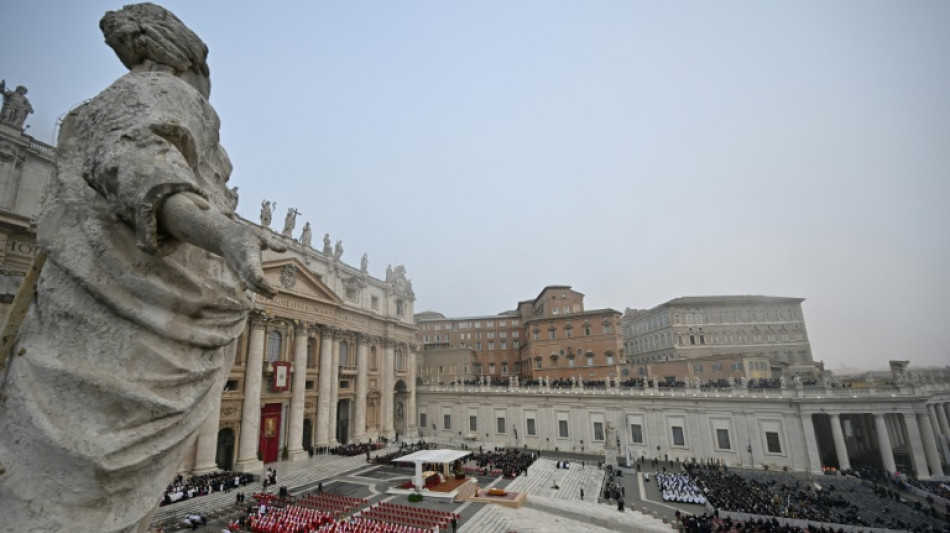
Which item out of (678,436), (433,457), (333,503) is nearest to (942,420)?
(678,436)

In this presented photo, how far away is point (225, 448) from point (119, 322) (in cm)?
2996

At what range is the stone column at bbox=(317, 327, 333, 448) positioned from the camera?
3262cm

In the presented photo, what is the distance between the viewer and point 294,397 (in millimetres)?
29922

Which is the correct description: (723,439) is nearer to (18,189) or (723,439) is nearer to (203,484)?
(203,484)

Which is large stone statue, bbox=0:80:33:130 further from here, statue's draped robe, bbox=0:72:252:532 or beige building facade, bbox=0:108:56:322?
statue's draped robe, bbox=0:72:252:532

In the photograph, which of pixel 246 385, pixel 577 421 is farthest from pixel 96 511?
pixel 577 421

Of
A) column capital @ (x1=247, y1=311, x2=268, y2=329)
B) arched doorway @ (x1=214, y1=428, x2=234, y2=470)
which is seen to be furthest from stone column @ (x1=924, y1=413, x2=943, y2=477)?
arched doorway @ (x1=214, y1=428, x2=234, y2=470)

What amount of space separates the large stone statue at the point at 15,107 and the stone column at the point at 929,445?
53.5 meters

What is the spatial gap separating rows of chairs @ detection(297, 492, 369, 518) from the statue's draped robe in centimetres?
1900

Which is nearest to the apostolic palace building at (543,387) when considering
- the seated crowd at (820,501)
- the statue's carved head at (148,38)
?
the seated crowd at (820,501)

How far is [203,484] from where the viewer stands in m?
20.8

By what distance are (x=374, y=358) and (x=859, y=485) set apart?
3700cm

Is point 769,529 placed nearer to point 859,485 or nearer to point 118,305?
point 859,485

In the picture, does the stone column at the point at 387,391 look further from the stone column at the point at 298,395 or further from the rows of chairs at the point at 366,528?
the rows of chairs at the point at 366,528
